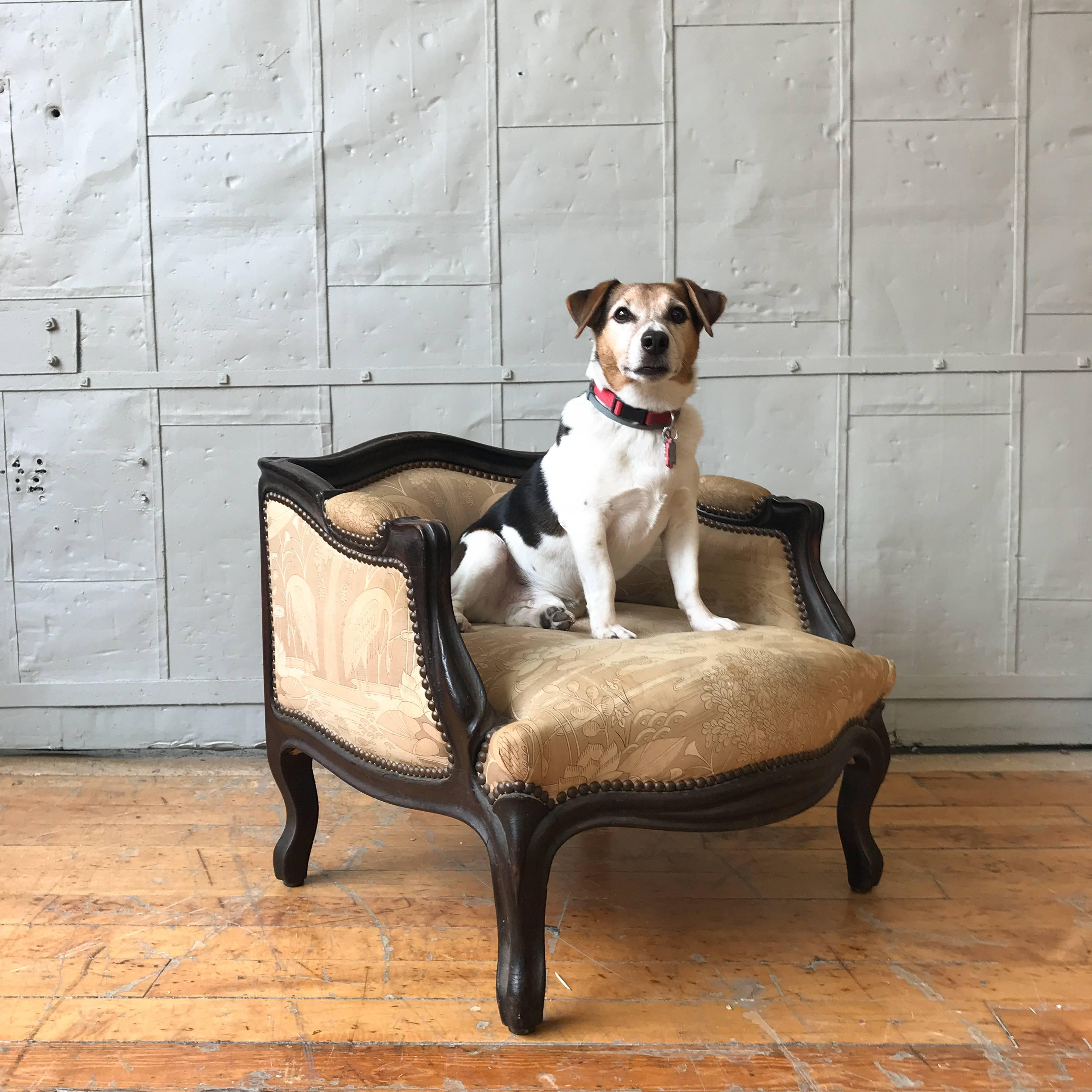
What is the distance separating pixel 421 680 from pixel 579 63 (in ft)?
7.04

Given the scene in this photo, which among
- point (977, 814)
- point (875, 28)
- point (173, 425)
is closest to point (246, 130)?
point (173, 425)

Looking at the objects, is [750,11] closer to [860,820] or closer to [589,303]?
[589,303]

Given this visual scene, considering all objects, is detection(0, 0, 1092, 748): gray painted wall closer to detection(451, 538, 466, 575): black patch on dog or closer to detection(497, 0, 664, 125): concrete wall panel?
detection(497, 0, 664, 125): concrete wall panel

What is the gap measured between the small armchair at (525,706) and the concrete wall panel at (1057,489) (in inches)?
48.5

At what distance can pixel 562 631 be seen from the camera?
203 centimetres

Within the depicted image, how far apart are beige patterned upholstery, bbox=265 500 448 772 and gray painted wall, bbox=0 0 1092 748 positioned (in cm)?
106

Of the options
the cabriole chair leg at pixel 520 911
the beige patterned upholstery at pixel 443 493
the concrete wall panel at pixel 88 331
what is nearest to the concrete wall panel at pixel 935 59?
the beige patterned upholstery at pixel 443 493

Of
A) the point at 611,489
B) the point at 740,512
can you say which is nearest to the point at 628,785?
the point at 611,489

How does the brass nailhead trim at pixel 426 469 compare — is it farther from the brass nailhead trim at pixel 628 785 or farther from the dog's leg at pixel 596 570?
the brass nailhead trim at pixel 628 785

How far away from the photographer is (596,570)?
80.2 inches

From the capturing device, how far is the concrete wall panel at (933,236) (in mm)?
2928

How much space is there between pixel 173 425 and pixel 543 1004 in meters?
2.19

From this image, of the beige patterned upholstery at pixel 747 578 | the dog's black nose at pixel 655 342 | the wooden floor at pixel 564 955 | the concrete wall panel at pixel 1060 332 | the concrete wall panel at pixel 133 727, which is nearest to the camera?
the wooden floor at pixel 564 955

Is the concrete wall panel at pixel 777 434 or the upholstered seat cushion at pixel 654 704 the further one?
the concrete wall panel at pixel 777 434
